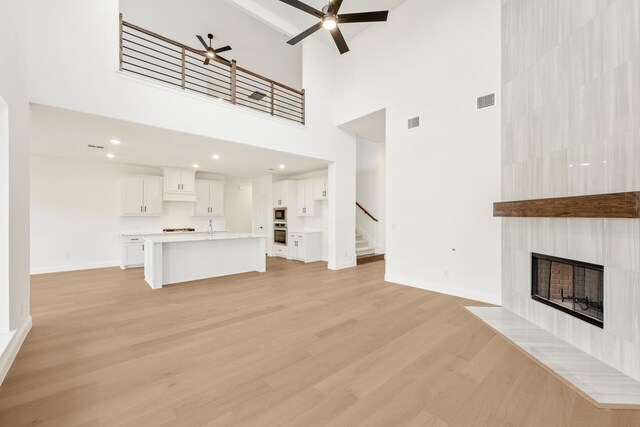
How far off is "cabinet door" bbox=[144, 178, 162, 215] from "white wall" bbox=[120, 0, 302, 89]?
3.63 metres

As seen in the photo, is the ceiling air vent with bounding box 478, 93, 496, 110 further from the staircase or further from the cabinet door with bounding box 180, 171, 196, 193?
the cabinet door with bounding box 180, 171, 196, 193

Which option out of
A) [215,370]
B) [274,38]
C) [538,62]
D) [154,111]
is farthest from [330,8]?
[215,370]

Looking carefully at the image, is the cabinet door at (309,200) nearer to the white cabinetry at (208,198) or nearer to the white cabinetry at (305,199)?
the white cabinetry at (305,199)

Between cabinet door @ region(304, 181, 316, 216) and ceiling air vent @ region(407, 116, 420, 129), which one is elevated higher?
ceiling air vent @ region(407, 116, 420, 129)

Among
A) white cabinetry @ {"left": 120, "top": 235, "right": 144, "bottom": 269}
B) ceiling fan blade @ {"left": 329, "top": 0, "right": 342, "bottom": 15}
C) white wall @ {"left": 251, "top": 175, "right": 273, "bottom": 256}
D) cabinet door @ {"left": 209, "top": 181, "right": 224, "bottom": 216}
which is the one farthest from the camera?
white wall @ {"left": 251, "top": 175, "right": 273, "bottom": 256}

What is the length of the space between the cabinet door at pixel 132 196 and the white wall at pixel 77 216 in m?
0.22

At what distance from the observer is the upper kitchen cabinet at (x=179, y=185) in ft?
23.7

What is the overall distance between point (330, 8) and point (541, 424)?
4.66 m

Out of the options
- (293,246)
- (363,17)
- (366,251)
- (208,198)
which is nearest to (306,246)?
(293,246)

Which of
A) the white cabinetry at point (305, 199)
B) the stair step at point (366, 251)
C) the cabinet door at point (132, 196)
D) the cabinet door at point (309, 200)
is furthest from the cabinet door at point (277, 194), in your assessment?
the cabinet door at point (132, 196)

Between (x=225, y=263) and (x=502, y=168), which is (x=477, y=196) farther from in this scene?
(x=225, y=263)

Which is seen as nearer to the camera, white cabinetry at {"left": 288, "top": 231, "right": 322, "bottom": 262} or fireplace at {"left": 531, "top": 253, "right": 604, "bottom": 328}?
fireplace at {"left": 531, "top": 253, "right": 604, "bottom": 328}

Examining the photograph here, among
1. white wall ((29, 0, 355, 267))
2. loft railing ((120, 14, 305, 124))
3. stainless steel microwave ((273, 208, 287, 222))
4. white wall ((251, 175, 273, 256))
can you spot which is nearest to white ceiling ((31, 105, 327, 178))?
white wall ((29, 0, 355, 267))

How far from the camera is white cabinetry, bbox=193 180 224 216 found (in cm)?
797
